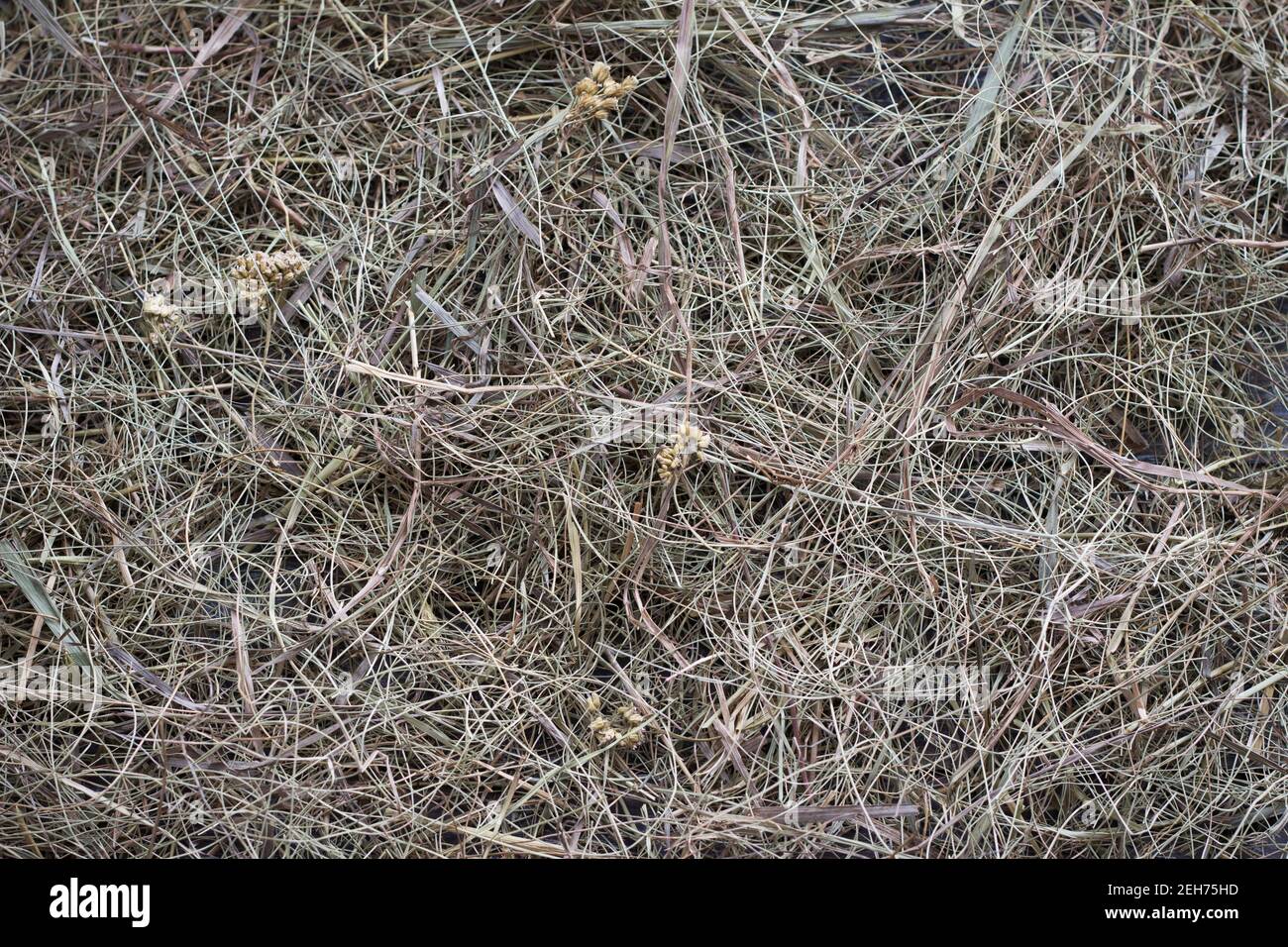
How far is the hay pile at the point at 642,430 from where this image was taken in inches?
69.3

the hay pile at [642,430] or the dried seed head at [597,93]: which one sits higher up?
the dried seed head at [597,93]

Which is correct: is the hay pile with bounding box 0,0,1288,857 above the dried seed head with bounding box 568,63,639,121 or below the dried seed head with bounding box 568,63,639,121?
below

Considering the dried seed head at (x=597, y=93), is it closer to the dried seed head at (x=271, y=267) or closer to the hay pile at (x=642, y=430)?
the hay pile at (x=642, y=430)

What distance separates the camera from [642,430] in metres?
1.78

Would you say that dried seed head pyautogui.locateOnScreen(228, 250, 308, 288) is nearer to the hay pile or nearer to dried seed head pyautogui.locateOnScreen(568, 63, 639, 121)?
the hay pile

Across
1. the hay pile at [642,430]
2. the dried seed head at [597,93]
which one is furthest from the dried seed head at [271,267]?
the dried seed head at [597,93]

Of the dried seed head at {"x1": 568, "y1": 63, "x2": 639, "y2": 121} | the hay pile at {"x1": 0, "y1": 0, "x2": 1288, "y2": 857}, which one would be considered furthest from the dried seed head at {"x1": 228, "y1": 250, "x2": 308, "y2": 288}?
the dried seed head at {"x1": 568, "y1": 63, "x2": 639, "y2": 121}

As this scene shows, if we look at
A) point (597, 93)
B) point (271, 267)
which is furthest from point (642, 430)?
point (271, 267)

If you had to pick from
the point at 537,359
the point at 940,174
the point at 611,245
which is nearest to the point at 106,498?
the point at 537,359

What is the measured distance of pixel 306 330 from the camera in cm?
185

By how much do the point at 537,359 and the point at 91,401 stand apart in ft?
2.88

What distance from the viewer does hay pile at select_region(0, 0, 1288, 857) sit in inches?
69.3

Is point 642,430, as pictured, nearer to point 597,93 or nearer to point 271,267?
point 597,93
